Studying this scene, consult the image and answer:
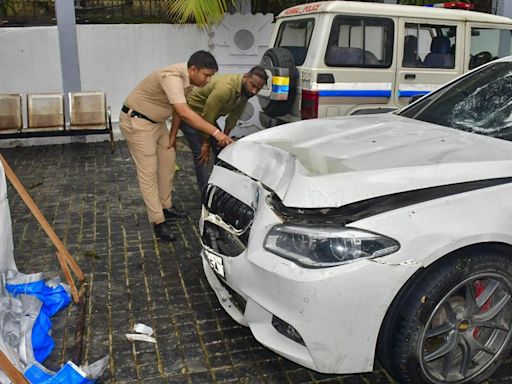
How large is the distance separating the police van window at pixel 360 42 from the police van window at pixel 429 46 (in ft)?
0.88

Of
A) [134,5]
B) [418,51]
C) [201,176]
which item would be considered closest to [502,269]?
[201,176]

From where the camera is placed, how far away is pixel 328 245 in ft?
7.95

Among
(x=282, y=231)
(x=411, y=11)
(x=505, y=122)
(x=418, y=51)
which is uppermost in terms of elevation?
(x=411, y=11)

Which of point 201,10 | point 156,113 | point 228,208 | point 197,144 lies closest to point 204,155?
point 197,144

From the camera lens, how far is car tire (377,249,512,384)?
248 centimetres

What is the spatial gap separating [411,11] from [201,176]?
3.16 m

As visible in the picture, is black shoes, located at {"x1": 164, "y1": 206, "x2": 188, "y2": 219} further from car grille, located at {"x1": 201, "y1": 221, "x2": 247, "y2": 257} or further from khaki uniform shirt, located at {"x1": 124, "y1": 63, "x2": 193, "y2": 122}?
car grille, located at {"x1": 201, "y1": 221, "x2": 247, "y2": 257}

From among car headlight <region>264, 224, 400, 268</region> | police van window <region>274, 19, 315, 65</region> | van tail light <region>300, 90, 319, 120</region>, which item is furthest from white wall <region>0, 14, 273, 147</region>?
car headlight <region>264, 224, 400, 268</region>

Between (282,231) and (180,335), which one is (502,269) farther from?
(180,335)

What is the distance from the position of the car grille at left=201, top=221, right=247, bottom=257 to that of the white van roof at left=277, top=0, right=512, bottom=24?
3.63m

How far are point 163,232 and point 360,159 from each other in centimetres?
243

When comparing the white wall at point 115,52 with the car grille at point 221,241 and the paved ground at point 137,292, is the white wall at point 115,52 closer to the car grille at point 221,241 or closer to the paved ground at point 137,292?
the paved ground at point 137,292

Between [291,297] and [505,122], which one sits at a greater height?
[505,122]

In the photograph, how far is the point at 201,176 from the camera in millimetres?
5438
